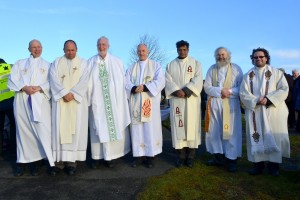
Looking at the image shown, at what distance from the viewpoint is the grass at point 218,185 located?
5289 mm

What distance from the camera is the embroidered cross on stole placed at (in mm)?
6965

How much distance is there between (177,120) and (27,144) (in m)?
2.86

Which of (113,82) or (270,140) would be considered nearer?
(270,140)

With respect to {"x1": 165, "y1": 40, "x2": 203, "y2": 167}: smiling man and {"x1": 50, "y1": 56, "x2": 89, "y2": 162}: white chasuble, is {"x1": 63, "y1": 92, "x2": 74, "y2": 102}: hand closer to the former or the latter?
{"x1": 50, "y1": 56, "x2": 89, "y2": 162}: white chasuble

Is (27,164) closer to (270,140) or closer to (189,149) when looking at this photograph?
(189,149)

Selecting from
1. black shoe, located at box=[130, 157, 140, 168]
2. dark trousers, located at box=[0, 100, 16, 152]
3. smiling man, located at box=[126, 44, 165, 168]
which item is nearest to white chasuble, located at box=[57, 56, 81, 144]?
smiling man, located at box=[126, 44, 165, 168]

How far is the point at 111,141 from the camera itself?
7066 mm

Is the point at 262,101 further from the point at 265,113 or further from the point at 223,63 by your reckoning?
the point at 223,63

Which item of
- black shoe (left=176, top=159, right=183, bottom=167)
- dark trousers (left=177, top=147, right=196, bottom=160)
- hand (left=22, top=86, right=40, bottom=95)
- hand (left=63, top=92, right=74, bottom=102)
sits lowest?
black shoe (left=176, top=159, right=183, bottom=167)

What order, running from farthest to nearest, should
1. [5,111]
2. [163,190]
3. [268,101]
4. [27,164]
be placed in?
[5,111] < [27,164] < [268,101] < [163,190]

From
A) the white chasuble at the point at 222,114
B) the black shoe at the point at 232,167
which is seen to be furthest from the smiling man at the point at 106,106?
the black shoe at the point at 232,167

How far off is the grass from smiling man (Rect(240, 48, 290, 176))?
34 cm

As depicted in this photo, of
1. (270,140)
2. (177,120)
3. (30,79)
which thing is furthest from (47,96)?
(270,140)

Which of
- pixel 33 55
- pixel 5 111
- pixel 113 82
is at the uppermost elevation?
pixel 33 55
